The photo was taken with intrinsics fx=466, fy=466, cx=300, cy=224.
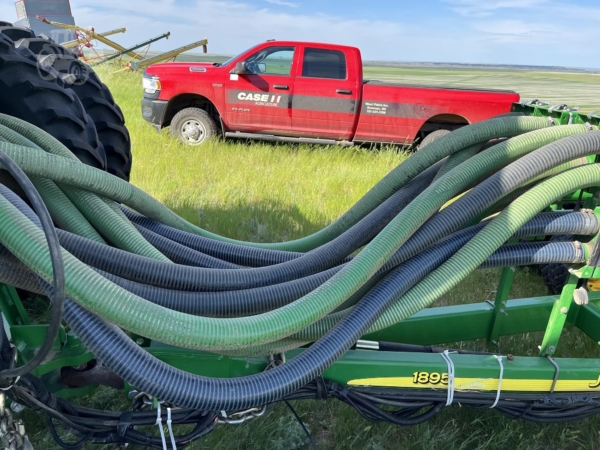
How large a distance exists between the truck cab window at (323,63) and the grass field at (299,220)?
1124mm

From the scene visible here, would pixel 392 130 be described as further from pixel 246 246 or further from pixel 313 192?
pixel 246 246

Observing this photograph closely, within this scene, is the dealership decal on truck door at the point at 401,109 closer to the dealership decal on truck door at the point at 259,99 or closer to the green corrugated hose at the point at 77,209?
the dealership decal on truck door at the point at 259,99

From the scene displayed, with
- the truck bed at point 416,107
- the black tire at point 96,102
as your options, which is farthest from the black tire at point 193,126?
the black tire at point 96,102

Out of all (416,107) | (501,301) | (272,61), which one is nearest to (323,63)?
(272,61)

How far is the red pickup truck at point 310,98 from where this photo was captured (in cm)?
693

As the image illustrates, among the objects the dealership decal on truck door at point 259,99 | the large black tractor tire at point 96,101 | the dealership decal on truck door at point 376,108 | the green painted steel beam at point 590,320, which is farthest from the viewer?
the dealership decal on truck door at point 259,99

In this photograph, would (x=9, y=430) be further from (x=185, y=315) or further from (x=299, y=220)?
(x=299, y=220)

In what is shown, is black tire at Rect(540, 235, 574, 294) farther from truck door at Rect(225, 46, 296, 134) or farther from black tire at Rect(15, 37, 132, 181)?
truck door at Rect(225, 46, 296, 134)

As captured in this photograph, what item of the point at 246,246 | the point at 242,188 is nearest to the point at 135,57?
the point at 242,188

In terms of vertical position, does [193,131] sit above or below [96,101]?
below

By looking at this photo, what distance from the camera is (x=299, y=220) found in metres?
4.52

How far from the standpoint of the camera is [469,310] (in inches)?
81.6

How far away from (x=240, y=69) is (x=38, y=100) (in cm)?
513

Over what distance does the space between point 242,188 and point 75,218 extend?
12.1 feet
